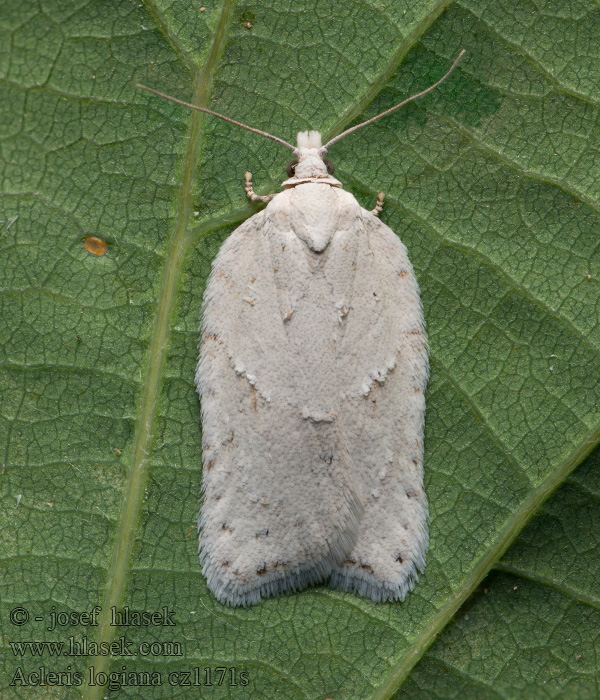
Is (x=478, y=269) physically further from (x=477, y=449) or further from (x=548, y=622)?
(x=548, y=622)

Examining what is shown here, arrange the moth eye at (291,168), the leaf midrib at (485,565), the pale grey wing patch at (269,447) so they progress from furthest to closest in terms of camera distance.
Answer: the moth eye at (291,168)
the leaf midrib at (485,565)
the pale grey wing patch at (269,447)

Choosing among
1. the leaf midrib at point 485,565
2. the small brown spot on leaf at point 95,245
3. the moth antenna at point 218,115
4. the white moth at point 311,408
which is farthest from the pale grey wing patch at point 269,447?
the small brown spot on leaf at point 95,245

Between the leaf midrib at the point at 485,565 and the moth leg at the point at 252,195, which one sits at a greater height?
the moth leg at the point at 252,195

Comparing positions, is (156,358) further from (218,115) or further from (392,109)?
(392,109)

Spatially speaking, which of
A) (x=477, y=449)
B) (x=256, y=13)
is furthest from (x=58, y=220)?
(x=477, y=449)

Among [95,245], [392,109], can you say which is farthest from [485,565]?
[95,245]

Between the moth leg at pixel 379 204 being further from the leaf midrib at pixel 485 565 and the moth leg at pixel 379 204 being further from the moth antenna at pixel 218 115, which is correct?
the leaf midrib at pixel 485 565

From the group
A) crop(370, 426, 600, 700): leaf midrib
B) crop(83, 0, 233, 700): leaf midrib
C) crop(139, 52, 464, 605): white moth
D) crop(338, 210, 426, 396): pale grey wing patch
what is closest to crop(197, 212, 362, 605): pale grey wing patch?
crop(139, 52, 464, 605): white moth
